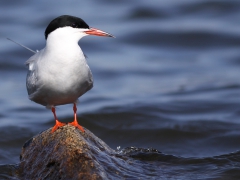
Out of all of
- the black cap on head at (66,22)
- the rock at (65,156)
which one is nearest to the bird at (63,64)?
the black cap on head at (66,22)

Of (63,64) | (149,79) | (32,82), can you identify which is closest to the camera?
(63,64)

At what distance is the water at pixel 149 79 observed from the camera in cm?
918

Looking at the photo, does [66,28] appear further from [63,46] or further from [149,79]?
[149,79]

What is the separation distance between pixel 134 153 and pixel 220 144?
7.65 ft

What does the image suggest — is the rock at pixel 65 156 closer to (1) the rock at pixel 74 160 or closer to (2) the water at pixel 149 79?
(1) the rock at pixel 74 160

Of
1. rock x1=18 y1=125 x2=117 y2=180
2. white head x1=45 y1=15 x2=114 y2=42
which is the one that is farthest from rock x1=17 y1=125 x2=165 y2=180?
white head x1=45 y1=15 x2=114 y2=42

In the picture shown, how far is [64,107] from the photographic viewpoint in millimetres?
10992

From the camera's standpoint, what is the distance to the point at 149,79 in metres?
12.2

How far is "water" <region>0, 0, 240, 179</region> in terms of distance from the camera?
918cm

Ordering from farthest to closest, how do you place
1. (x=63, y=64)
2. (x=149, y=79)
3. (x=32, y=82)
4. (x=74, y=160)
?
(x=149, y=79)
(x=32, y=82)
(x=63, y=64)
(x=74, y=160)

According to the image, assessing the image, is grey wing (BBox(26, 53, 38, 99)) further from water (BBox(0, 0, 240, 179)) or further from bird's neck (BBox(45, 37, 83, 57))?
water (BBox(0, 0, 240, 179))

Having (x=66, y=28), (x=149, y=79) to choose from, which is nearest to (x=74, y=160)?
(x=66, y=28)

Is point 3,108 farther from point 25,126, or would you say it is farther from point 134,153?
Answer: point 134,153

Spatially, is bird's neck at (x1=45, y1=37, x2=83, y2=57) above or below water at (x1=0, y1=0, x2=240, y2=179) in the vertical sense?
below
